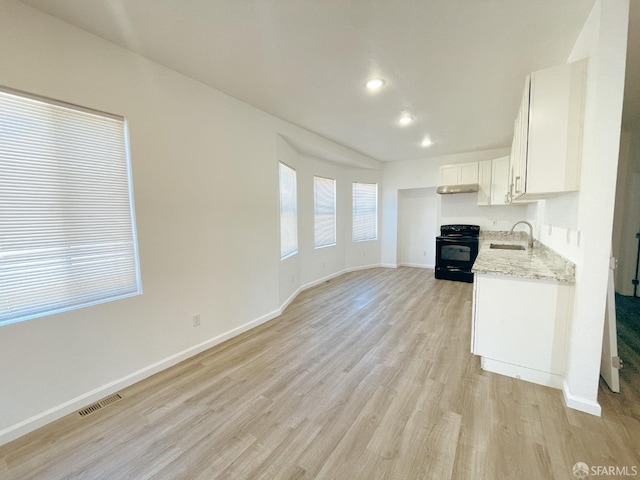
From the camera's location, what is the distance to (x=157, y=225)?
2.33 meters

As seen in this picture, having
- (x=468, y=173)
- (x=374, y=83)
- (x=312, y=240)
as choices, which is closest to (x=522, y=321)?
(x=374, y=83)

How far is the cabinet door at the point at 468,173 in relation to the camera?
5.34 m

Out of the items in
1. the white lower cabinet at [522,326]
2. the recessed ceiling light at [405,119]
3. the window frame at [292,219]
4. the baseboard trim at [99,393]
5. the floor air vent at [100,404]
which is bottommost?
the floor air vent at [100,404]

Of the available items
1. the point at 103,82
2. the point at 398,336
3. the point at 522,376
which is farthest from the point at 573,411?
the point at 103,82

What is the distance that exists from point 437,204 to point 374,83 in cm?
454

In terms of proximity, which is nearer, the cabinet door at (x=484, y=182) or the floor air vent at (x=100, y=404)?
the floor air vent at (x=100, y=404)

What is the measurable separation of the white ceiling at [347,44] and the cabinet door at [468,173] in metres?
2.25

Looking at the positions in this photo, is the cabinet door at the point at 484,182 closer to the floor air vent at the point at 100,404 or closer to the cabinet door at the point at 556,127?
the cabinet door at the point at 556,127

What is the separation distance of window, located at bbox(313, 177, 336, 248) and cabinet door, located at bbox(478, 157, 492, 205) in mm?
2949

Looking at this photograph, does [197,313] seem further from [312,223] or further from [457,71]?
[457,71]

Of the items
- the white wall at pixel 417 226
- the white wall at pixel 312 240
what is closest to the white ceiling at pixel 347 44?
the white wall at pixel 312 240

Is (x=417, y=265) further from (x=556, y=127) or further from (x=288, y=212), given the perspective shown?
(x=556, y=127)

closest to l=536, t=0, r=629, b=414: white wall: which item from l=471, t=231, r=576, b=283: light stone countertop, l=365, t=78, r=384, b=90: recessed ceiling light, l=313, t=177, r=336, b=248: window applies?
l=471, t=231, r=576, b=283: light stone countertop

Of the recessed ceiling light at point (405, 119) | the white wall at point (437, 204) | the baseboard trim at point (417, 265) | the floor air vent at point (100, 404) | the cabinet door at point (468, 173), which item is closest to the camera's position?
the floor air vent at point (100, 404)
